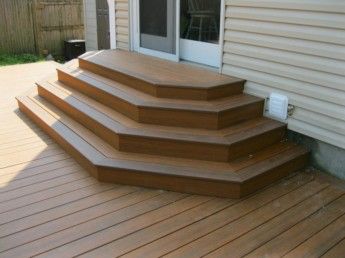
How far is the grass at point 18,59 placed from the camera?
789 cm

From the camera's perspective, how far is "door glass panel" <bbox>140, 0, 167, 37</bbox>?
4.52m

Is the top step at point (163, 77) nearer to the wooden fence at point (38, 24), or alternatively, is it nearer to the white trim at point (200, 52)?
the white trim at point (200, 52)

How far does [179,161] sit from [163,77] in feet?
3.17

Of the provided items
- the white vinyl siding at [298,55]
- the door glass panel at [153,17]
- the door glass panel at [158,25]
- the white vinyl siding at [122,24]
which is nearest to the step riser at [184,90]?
the white vinyl siding at [298,55]

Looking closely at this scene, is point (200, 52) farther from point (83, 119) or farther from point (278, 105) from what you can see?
point (83, 119)

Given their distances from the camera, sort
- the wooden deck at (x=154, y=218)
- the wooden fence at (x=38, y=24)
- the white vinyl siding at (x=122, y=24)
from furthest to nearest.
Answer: the wooden fence at (x=38, y=24), the white vinyl siding at (x=122, y=24), the wooden deck at (x=154, y=218)

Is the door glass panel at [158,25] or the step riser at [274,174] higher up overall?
the door glass panel at [158,25]

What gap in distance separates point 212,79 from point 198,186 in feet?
3.84

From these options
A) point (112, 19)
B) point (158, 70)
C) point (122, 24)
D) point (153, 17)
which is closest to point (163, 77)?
point (158, 70)

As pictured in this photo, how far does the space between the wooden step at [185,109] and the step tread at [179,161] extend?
336 mm

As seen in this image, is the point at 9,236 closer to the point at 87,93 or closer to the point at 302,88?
the point at 87,93

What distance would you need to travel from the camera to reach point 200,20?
13.7ft

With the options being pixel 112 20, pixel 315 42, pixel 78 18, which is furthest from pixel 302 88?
pixel 78 18

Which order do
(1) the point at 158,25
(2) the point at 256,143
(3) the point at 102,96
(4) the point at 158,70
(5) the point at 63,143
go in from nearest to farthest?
1. (2) the point at 256,143
2. (5) the point at 63,143
3. (3) the point at 102,96
4. (4) the point at 158,70
5. (1) the point at 158,25
